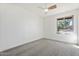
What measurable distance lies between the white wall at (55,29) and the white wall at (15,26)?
1151mm

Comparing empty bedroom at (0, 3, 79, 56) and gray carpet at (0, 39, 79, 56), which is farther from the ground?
empty bedroom at (0, 3, 79, 56)

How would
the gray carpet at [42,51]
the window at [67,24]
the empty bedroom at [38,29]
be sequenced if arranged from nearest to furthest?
the gray carpet at [42,51] → the empty bedroom at [38,29] → the window at [67,24]

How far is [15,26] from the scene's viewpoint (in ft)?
11.8

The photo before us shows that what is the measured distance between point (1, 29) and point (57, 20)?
3625mm

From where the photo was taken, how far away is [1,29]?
295 centimetres

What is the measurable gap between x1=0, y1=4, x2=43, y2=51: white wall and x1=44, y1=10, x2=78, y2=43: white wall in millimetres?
1151

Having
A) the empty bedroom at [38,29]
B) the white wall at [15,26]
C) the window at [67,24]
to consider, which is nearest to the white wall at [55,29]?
the empty bedroom at [38,29]

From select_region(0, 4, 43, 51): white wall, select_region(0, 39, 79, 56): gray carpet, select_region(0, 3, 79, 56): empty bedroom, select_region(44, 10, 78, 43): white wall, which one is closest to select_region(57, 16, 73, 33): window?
select_region(0, 3, 79, 56): empty bedroom

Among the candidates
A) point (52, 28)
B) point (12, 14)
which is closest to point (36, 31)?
point (52, 28)

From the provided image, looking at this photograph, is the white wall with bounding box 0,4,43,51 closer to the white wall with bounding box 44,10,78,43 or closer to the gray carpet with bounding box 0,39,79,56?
the gray carpet with bounding box 0,39,79,56

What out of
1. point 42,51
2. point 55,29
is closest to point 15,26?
point 42,51

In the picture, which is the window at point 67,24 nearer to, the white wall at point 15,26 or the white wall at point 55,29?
the white wall at point 55,29

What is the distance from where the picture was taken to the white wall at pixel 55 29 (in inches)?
175

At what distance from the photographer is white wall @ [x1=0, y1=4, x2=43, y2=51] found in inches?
119
